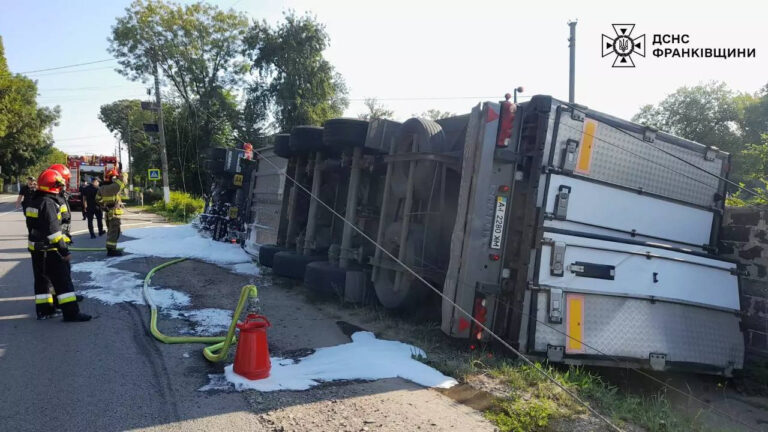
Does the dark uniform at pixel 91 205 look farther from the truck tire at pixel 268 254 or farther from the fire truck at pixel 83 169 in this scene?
the fire truck at pixel 83 169

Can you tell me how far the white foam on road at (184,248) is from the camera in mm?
9961

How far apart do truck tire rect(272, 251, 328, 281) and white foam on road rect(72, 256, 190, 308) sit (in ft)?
4.40

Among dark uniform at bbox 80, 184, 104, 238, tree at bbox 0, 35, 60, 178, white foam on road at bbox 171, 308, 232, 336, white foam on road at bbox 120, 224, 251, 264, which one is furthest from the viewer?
tree at bbox 0, 35, 60, 178

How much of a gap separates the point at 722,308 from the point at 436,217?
3.05 metres

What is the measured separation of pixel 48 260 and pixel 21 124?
4951 cm

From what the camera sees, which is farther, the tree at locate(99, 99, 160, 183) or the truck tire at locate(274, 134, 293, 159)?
the tree at locate(99, 99, 160, 183)

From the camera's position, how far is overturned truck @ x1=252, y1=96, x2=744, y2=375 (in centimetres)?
437

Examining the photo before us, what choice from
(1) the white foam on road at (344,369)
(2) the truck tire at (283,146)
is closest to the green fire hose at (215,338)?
(1) the white foam on road at (344,369)

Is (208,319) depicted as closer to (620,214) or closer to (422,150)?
(422,150)

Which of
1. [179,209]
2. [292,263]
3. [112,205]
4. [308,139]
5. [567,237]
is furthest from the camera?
[179,209]

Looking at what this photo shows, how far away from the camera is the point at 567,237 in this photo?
14.5 feet

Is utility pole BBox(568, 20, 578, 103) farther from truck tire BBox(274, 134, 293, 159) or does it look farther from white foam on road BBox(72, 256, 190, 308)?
white foam on road BBox(72, 256, 190, 308)

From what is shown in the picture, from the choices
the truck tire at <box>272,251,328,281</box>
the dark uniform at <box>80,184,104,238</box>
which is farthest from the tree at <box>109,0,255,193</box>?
the truck tire at <box>272,251,328,281</box>

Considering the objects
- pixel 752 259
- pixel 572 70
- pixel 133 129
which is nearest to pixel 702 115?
pixel 572 70
